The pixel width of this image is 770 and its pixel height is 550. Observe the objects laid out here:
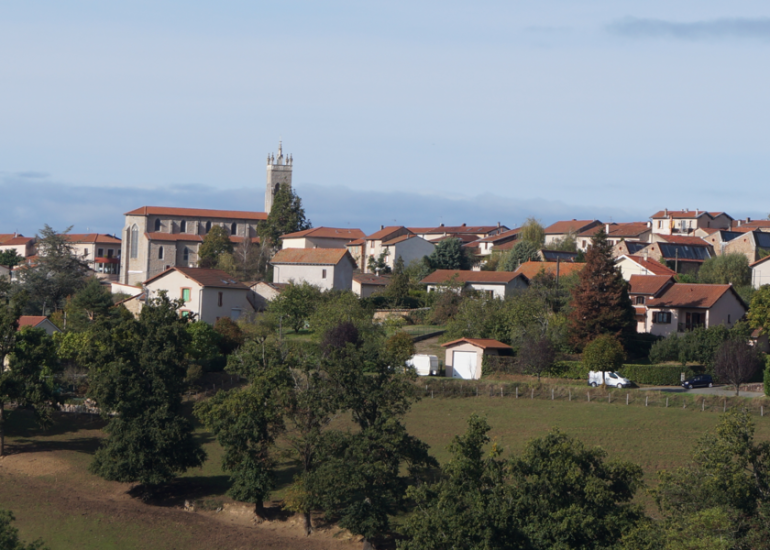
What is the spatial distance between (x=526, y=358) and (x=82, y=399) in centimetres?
2364

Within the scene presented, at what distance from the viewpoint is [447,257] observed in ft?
285

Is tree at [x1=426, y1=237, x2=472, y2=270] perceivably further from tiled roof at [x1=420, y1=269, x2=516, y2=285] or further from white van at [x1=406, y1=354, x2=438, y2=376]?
white van at [x1=406, y1=354, x2=438, y2=376]

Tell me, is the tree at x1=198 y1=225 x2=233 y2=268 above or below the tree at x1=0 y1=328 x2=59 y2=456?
above

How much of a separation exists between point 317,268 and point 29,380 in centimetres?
3889

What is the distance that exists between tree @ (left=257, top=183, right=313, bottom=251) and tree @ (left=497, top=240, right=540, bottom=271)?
3030 centimetres

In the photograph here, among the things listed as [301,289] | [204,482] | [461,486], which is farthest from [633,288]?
Result: [461,486]

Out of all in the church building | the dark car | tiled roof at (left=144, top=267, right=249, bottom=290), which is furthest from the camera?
the church building

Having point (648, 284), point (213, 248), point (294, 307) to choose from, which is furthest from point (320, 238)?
point (648, 284)

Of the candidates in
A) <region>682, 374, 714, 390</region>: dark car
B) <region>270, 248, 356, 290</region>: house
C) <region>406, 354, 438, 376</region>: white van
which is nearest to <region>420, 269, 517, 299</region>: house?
<region>270, 248, 356, 290</region>: house

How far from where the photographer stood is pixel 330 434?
29891 mm

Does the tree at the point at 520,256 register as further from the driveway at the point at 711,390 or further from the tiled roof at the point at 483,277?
the driveway at the point at 711,390

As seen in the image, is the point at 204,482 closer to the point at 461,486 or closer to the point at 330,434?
the point at 330,434

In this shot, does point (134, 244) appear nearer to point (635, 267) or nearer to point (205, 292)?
point (205, 292)

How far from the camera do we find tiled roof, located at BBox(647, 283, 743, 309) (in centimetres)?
5356
